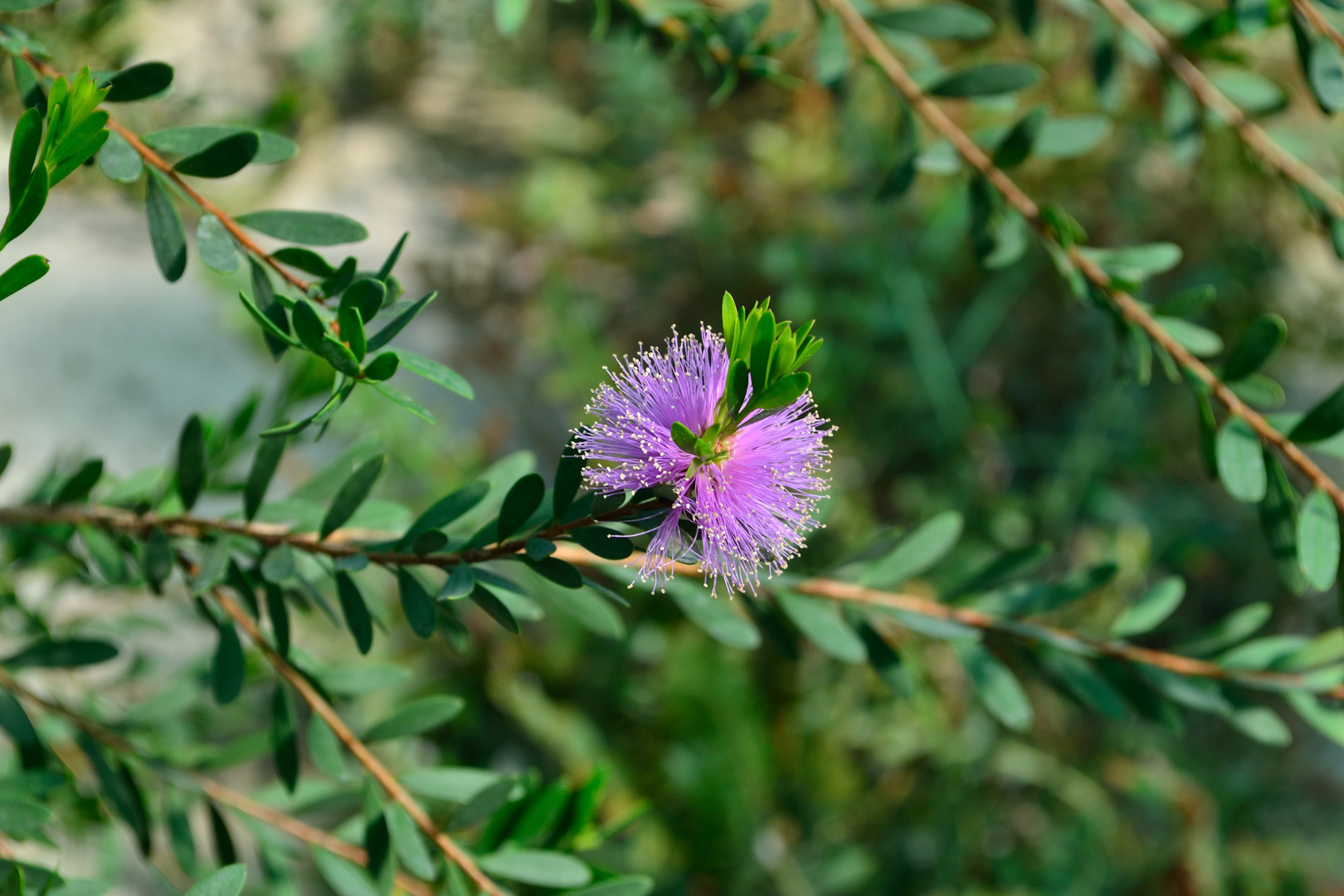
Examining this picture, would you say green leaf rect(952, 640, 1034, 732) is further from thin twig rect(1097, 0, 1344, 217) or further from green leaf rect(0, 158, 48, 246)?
green leaf rect(0, 158, 48, 246)

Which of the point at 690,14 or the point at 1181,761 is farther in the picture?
the point at 1181,761

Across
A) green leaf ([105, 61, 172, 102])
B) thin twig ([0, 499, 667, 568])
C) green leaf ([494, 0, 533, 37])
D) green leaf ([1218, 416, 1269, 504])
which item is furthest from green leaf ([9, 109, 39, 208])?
green leaf ([1218, 416, 1269, 504])

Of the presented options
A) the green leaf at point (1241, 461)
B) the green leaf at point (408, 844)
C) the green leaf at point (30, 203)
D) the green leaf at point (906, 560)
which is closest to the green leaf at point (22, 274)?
the green leaf at point (30, 203)

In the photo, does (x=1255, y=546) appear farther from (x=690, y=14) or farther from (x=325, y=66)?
(x=325, y=66)

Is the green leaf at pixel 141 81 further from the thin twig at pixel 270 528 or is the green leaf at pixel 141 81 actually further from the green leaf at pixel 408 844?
the green leaf at pixel 408 844

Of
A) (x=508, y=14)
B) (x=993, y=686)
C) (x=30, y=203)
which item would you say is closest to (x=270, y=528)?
(x=30, y=203)

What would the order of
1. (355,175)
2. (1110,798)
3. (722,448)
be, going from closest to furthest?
1. (722,448)
2. (1110,798)
3. (355,175)

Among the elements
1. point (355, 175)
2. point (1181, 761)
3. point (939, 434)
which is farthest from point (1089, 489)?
point (355, 175)
